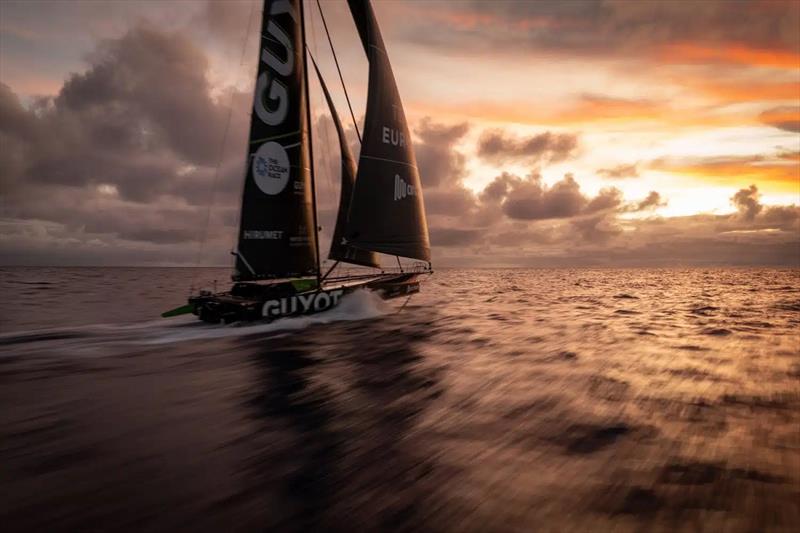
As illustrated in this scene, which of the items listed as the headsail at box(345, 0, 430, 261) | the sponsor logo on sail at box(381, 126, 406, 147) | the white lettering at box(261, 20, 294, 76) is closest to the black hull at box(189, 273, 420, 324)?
the headsail at box(345, 0, 430, 261)

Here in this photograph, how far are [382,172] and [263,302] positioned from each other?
24.5ft

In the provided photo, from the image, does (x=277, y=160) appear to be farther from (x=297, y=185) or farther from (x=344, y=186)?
(x=344, y=186)

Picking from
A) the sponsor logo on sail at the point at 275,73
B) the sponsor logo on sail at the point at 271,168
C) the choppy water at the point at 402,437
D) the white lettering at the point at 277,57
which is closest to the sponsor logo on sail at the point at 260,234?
the sponsor logo on sail at the point at 271,168

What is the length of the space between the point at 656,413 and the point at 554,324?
1414cm

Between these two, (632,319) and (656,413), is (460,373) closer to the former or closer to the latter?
(656,413)

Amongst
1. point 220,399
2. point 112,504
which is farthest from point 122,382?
point 112,504

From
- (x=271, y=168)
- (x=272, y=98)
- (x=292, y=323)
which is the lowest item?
(x=292, y=323)

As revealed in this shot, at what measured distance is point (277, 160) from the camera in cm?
1902

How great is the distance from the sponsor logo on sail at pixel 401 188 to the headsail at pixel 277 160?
13.4 feet

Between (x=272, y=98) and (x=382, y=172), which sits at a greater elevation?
(x=272, y=98)

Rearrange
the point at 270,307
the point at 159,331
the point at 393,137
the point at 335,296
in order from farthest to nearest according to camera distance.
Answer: the point at 335,296 < the point at 393,137 < the point at 159,331 < the point at 270,307

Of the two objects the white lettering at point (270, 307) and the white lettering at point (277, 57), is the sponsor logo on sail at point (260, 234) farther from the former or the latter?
the white lettering at point (277, 57)

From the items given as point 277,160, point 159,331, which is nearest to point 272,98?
point 277,160

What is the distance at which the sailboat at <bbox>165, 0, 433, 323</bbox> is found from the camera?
1869 centimetres
